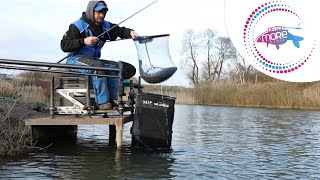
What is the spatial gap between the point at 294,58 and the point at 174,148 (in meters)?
6.50

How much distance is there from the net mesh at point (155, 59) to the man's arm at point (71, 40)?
991 millimetres

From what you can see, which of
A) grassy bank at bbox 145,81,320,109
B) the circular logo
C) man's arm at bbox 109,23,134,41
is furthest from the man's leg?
grassy bank at bbox 145,81,320,109

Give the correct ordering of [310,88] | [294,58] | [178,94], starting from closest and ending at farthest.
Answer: [294,58] < [310,88] < [178,94]

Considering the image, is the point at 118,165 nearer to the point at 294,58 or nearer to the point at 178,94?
the point at 294,58

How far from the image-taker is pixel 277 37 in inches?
67.9

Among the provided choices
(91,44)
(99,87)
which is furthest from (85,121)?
(91,44)

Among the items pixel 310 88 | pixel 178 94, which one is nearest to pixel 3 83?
pixel 310 88

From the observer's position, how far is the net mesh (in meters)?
6.70

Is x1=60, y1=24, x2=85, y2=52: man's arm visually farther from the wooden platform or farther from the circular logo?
the circular logo

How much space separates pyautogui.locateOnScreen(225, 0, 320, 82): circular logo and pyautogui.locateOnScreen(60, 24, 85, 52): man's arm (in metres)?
5.35

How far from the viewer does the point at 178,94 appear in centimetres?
3684

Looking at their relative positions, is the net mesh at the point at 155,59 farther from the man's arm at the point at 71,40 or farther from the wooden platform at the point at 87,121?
the man's arm at the point at 71,40

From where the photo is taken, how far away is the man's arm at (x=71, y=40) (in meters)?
6.84

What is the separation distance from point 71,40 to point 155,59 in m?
1.40
